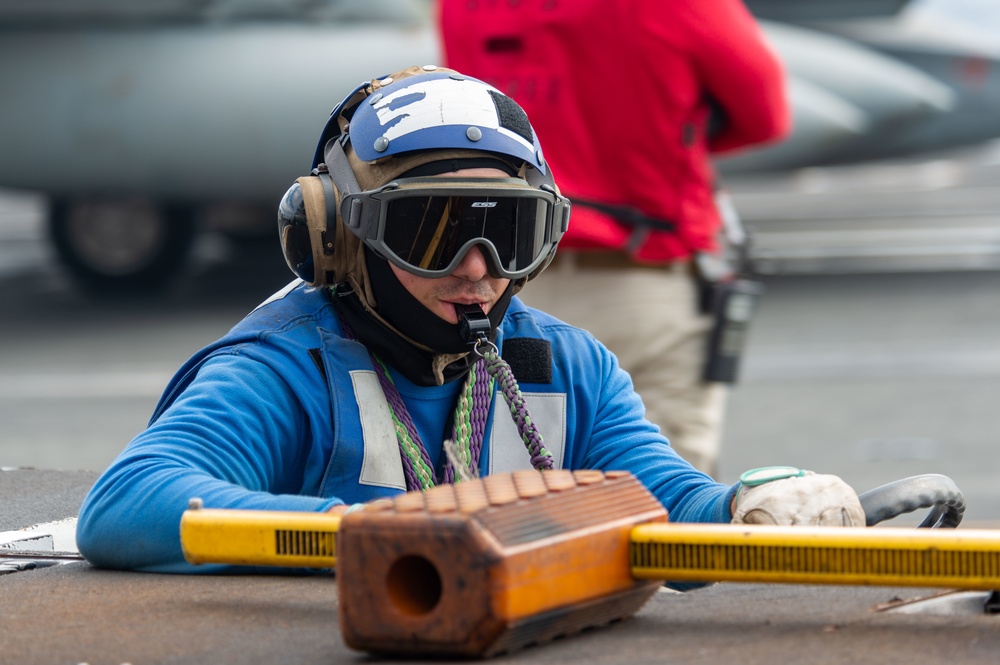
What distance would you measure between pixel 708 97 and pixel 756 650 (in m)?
2.87

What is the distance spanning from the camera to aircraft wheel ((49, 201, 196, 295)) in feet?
36.6

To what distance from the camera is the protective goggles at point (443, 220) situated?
93.7 inches

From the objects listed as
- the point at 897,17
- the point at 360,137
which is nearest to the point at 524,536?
the point at 360,137

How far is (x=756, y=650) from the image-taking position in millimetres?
1752

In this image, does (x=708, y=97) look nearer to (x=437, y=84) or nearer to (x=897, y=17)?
(x=437, y=84)

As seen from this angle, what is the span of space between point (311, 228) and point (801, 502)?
0.92 metres

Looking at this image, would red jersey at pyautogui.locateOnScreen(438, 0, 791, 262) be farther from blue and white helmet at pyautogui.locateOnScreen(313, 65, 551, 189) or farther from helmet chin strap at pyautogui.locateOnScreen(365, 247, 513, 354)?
helmet chin strap at pyautogui.locateOnScreen(365, 247, 513, 354)

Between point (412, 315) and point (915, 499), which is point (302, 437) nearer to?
point (412, 315)

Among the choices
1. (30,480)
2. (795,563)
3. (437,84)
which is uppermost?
(437,84)

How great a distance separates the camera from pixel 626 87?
4.23 metres

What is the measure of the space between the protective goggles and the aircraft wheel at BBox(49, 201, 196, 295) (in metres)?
9.01

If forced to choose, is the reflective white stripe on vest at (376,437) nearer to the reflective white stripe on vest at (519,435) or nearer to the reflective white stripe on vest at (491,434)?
the reflective white stripe on vest at (491,434)

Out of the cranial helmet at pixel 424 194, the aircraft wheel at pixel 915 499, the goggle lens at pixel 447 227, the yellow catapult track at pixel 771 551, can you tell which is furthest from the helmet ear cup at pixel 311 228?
the aircraft wheel at pixel 915 499

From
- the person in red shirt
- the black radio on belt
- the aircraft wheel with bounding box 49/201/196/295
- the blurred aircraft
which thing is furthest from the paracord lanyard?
the aircraft wheel with bounding box 49/201/196/295
